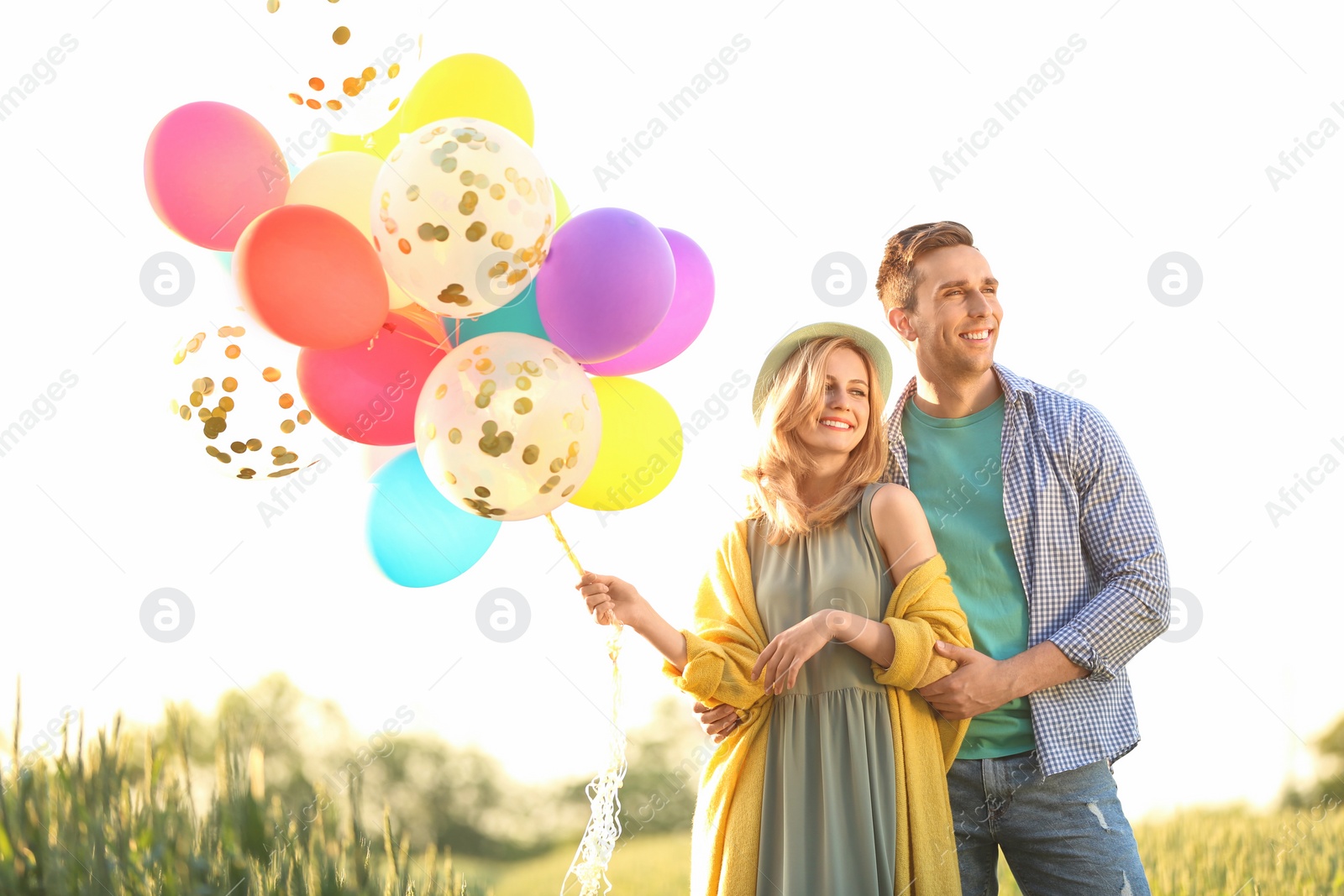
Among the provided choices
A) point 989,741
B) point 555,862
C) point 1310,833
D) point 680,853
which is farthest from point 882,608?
point 555,862

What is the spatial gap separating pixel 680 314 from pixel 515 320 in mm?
443

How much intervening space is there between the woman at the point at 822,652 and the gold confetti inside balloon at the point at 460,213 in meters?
0.72

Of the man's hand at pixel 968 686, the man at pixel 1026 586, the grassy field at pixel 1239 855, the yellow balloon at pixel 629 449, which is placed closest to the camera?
the man's hand at pixel 968 686

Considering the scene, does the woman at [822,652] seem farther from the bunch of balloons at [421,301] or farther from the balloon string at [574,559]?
the bunch of balloons at [421,301]

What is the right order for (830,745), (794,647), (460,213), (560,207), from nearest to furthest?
(460,213) < (794,647) < (830,745) < (560,207)

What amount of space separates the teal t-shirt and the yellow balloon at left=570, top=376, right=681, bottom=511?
0.66 m

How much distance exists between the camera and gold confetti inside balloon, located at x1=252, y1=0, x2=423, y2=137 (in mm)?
2387

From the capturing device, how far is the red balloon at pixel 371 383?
2371 millimetres

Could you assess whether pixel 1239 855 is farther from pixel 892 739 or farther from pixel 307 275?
pixel 307 275

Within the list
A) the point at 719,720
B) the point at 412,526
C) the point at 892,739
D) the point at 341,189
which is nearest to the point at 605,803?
the point at 719,720

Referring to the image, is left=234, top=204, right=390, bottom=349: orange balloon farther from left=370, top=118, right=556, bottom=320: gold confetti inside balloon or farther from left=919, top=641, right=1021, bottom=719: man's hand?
left=919, top=641, right=1021, bottom=719: man's hand

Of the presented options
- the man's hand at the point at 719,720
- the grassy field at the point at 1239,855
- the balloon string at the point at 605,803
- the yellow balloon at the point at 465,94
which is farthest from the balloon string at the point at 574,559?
the grassy field at the point at 1239,855

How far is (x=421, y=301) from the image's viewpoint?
2.23 metres

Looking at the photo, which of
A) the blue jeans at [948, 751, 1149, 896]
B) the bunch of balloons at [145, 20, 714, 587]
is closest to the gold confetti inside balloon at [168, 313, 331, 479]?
the bunch of balloons at [145, 20, 714, 587]
